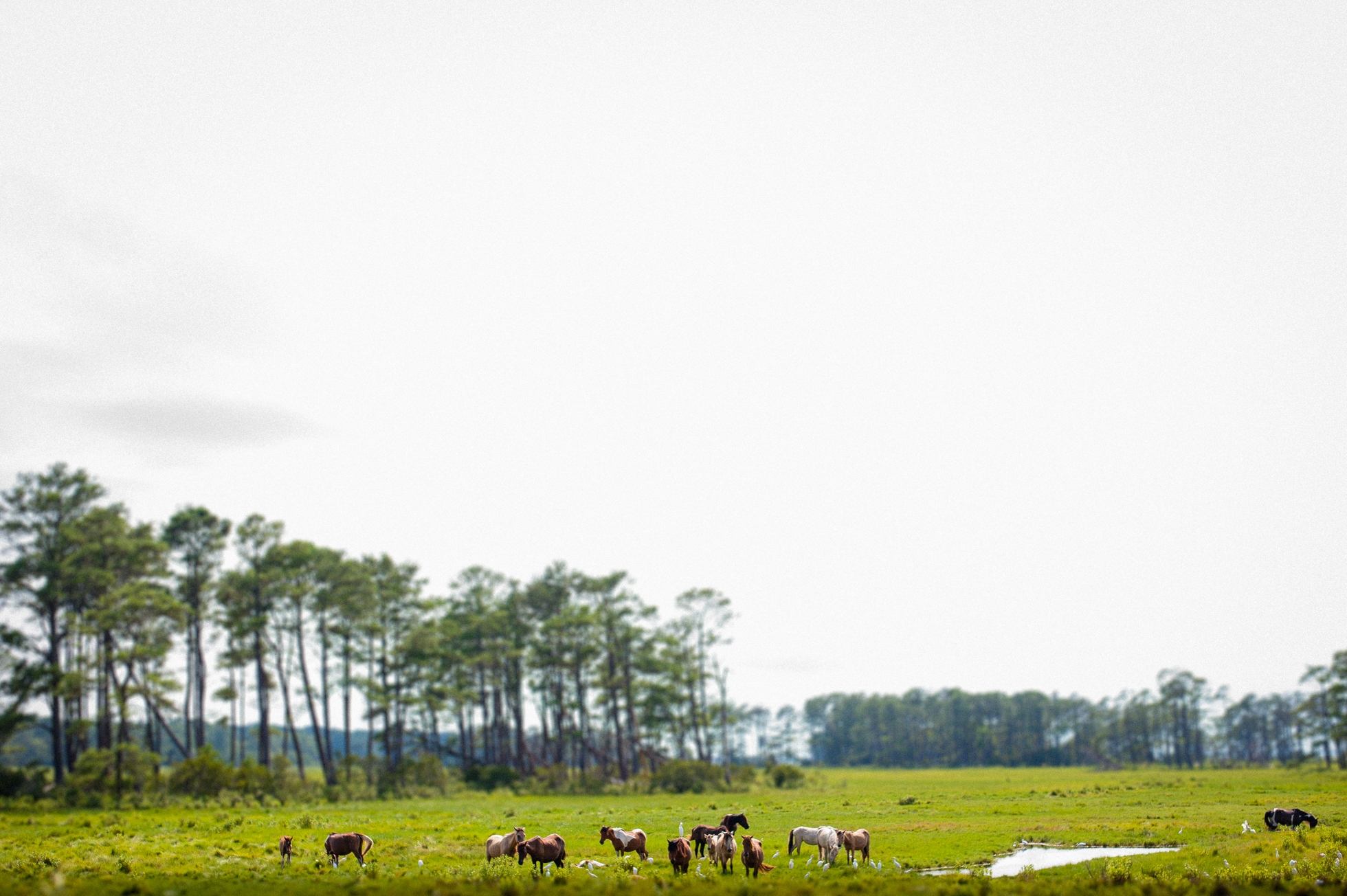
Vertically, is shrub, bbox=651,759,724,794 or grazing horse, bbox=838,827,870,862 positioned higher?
grazing horse, bbox=838,827,870,862

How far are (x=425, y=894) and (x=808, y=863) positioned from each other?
1020 centimetres

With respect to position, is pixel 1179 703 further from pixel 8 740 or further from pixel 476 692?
pixel 8 740

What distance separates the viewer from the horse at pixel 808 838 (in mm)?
20547

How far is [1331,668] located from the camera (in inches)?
3334

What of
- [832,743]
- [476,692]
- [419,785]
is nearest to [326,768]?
[419,785]

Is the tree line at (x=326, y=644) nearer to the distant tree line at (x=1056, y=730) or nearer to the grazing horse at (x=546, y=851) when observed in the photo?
the grazing horse at (x=546, y=851)

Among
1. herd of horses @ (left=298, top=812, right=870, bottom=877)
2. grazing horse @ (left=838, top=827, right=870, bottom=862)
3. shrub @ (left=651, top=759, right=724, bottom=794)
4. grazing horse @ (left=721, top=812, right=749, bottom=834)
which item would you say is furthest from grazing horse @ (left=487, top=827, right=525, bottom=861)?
shrub @ (left=651, top=759, right=724, bottom=794)

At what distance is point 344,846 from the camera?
21.1 meters

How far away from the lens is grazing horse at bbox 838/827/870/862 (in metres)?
20.4

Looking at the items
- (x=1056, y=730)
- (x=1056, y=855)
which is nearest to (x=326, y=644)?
(x=1056, y=855)

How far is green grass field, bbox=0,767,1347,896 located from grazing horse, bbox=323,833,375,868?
14.0 inches

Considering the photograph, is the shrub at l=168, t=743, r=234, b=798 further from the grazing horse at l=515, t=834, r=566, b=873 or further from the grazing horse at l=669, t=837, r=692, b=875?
the grazing horse at l=669, t=837, r=692, b=875

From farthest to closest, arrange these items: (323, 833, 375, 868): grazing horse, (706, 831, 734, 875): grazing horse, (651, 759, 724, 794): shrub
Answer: (651, 759, 724, 794): shrub, (323, 833, 375, 868): grazing horse, (706, 831, 734, 875): grazing horse

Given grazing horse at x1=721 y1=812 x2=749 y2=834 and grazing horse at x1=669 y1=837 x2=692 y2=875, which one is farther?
grazing horse at x1=721 y1=812 x2=749 y2=834
